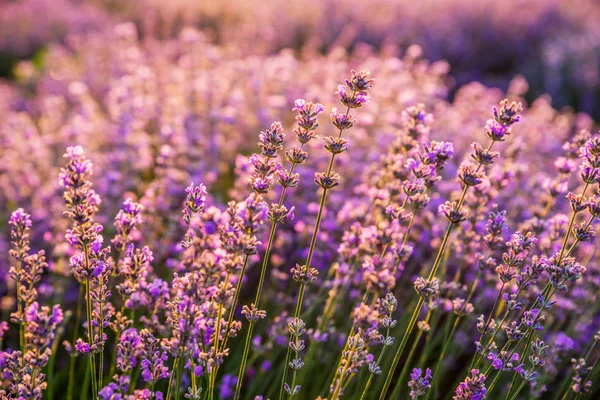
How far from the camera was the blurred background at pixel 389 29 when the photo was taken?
941 centimetres

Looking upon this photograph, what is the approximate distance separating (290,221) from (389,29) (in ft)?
26.3

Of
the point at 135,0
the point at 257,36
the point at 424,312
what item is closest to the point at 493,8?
the point at 257,36

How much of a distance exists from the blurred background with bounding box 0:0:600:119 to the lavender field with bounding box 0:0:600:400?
0.09 metres

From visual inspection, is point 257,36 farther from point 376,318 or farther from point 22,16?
point 376,318

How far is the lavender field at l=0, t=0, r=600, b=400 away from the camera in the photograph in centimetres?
184

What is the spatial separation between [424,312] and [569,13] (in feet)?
39.9

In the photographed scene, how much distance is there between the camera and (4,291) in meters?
3.91

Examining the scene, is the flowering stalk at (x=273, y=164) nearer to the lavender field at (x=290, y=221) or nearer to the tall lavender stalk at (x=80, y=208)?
the lavender field at (x=290, y=221)

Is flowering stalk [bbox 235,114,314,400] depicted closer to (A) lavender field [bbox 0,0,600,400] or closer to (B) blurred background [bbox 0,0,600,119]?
(A) lavender field [bbox 0,0,600,400]

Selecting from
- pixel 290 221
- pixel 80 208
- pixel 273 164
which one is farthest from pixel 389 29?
pixel 80 208

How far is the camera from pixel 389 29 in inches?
437

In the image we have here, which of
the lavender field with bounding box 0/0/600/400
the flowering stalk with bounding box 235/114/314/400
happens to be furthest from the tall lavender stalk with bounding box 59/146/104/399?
the flowering stalk with bounding box 235/114/314/400

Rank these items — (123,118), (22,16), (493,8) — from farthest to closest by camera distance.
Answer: (493,8) < (22,16) < (123,118)

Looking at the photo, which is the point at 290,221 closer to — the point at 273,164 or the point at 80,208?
the point at 273,164
